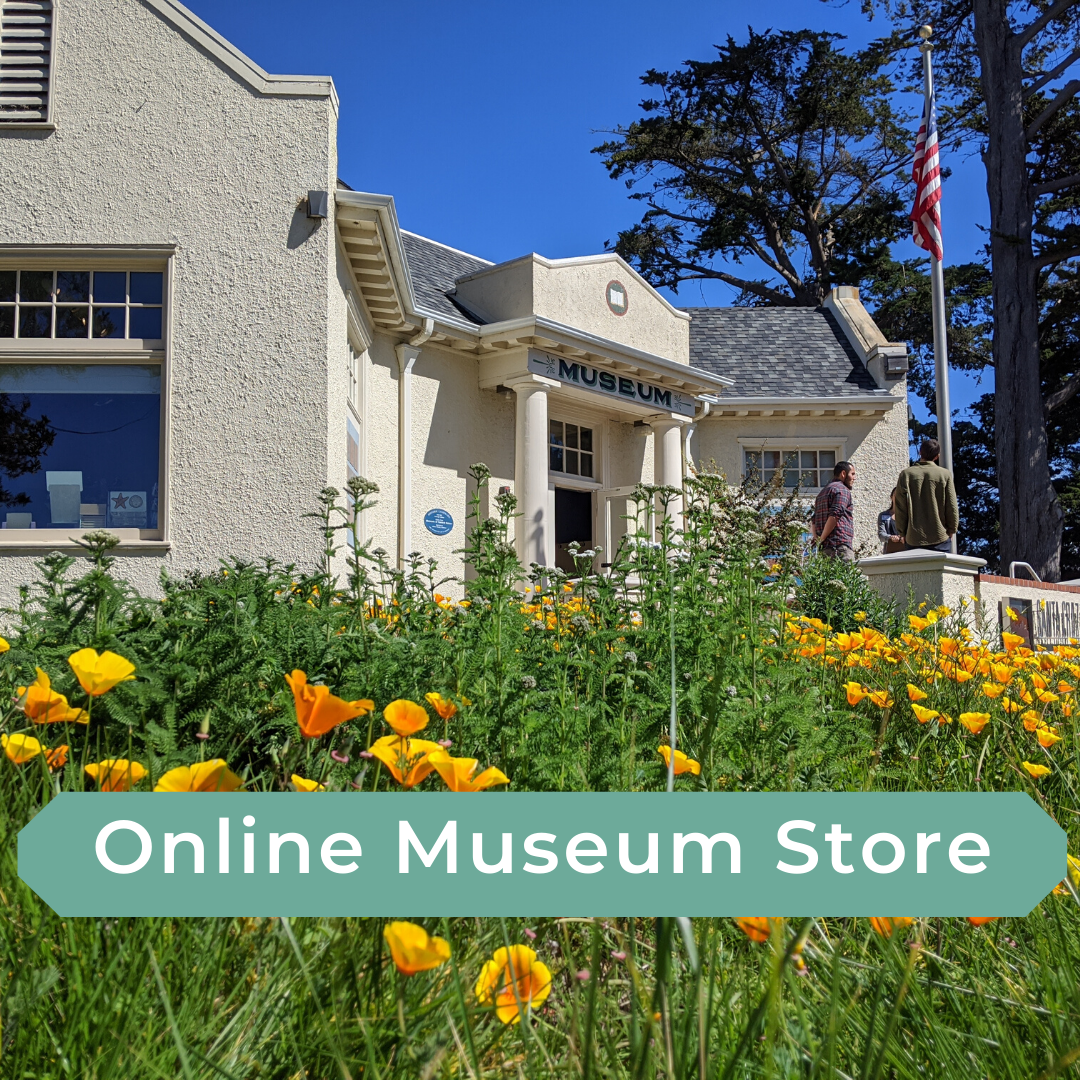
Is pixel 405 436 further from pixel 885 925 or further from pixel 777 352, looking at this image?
pixel 885 925

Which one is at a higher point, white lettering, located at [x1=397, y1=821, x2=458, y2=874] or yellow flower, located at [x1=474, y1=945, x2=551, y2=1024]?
white lettering, located at [x1=397, y1=821, x2=458, y2=874]

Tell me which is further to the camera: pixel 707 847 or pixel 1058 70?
pixel 1058 70

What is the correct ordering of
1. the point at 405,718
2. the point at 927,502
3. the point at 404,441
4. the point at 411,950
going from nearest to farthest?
the point at 411,950 < the point at 405,718 < the point at 927,502 < the point at 404,441

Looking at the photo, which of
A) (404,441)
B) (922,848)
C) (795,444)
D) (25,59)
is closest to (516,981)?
(922,848)

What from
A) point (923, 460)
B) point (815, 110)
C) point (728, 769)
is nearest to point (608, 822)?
point (728, 769)

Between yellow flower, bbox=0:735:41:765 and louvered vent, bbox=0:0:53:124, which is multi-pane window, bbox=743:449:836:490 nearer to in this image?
louvered vent, bbox=0:0:53:124

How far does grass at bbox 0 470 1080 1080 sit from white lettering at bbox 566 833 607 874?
63mm

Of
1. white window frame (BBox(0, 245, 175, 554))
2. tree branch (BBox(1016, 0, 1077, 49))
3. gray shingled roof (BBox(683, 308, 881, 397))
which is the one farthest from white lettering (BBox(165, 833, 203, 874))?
tree branch (BBox(1016, 0, 1077, 49))

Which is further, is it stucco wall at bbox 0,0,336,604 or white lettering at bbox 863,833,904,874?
stucco wall at bbox 0,0,336,604

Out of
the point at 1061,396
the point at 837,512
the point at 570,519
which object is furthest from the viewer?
the point at 1061,396

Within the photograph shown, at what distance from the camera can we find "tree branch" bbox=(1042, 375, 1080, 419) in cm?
1874

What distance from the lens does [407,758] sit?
1141mm

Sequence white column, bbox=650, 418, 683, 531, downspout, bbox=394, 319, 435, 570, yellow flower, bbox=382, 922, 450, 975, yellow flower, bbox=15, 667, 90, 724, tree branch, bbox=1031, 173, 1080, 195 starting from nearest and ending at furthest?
yellow flower, bbox=382, 922, 450, 975 < yellow flower, bbox=15, 667, 90, 724 < downspout, bbox=394, 319, 435, 570 < white column, bbox=650, 418, 683, 531 < tree branch, bbox=1031, 173, 1080, 195

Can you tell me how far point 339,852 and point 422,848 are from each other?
0.09 metres
